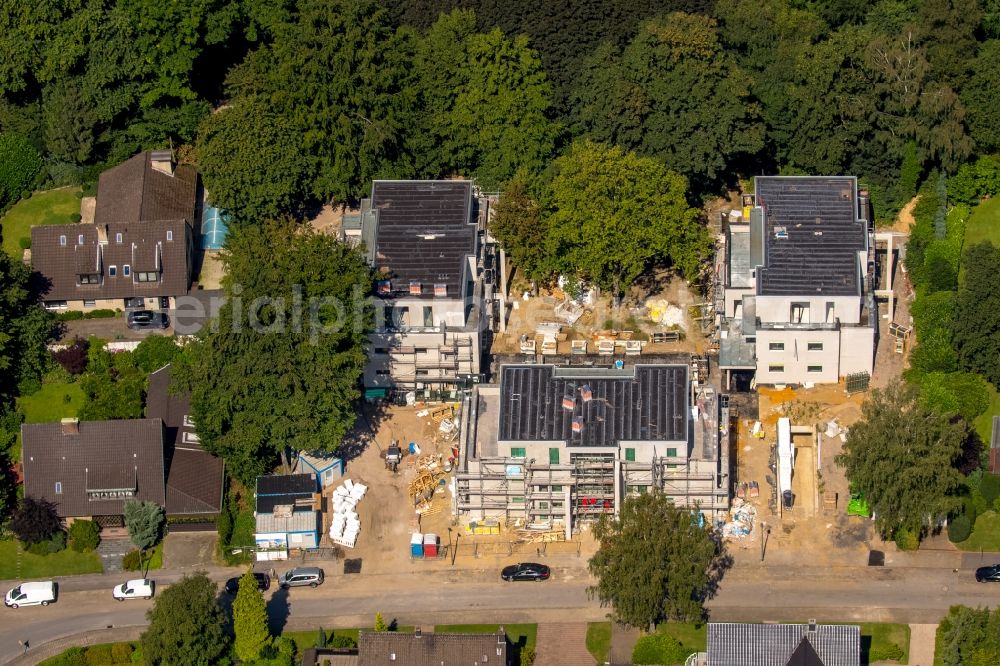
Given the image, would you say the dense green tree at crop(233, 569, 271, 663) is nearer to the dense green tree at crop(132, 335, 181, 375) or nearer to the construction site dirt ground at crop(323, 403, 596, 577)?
the construction site dirt ground at crop(323, 403, 596, 577)

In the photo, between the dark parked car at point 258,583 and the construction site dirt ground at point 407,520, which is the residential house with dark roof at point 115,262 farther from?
the dark parked car at point 258,583

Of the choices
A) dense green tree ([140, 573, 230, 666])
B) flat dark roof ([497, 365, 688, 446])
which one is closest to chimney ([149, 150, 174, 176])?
flat dark roof ([497, 365, 688, 446])

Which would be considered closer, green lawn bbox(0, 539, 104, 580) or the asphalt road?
the asphalt road

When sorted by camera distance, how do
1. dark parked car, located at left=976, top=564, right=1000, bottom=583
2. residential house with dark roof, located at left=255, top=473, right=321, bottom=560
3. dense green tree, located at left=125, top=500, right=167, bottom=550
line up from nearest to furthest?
dark parked car, located at left=976, top=564, right=1000, bottom=583 → residential house with dark roof, located at left=255, top=473, right=321, bottom=560 → dense green tree, located at left=125, top=500, right=167, bottom=550

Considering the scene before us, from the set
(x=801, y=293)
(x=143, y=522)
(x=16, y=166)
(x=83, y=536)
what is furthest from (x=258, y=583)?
(x=16, y=166)

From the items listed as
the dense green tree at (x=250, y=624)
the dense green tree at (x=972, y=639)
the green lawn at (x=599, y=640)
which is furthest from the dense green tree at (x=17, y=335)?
the dense green tree at (x=972, y=639)

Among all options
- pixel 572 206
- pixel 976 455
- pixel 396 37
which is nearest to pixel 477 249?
pixel 572 206

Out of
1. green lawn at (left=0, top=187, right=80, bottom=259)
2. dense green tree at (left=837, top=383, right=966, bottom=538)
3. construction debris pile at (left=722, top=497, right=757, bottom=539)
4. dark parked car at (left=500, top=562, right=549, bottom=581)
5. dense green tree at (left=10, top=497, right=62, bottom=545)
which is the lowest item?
dark parked car at (left=500, top=562, right=549, bottom=581)

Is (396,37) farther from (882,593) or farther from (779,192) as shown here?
(882,593)

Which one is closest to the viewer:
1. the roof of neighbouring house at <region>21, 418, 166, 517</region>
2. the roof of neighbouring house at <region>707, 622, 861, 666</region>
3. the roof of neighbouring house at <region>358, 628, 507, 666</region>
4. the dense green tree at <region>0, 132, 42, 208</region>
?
the roof of neighbouring house at <region>707, 622, 861, 666</region>
